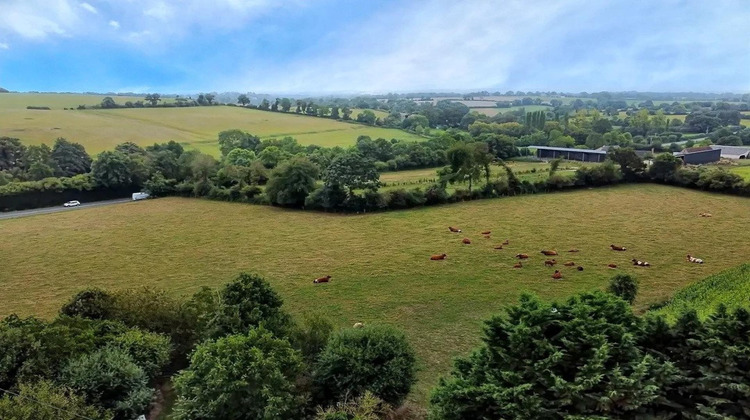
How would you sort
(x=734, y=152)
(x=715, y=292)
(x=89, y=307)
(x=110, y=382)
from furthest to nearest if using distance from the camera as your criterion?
(x=734, y=152), (x=715, y=292), (x=89, y=307), (x=110, y=382)

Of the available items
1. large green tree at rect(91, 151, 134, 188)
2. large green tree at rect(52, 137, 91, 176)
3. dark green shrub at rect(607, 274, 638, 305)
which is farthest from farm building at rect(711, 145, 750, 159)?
large green tree at rect(52, 137, 91, 176)

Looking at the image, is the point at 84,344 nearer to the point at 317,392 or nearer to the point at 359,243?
the point at 317,392

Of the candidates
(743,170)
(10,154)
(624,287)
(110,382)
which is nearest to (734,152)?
(743,170)

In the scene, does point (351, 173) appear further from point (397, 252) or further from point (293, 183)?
point (397, 252)

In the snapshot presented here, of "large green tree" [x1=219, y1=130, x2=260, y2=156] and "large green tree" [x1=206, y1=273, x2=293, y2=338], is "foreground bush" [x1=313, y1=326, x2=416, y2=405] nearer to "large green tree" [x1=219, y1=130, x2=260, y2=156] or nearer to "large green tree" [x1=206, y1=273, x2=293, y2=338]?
"large green tree" [x1=206, y1=273, x2=293, y2=338]

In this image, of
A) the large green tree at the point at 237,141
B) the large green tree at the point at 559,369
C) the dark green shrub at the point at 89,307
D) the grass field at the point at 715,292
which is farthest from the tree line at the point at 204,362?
the large green tree at the point at 237,141

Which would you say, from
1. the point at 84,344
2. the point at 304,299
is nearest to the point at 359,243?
the point at 304,299
